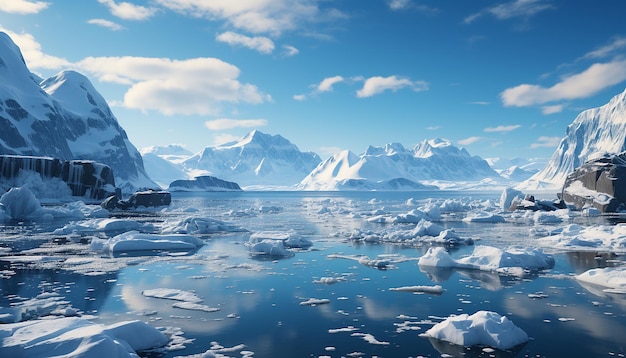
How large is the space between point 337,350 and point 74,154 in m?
155

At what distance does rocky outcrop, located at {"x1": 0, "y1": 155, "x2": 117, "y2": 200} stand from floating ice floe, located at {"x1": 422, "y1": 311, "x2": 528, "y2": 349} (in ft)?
226

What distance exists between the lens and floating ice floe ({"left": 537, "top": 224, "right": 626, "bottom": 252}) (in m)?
20.6

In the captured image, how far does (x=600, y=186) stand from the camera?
4906 centimetres

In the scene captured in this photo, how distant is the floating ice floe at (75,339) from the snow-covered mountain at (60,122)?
113m

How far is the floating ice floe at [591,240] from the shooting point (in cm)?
2059

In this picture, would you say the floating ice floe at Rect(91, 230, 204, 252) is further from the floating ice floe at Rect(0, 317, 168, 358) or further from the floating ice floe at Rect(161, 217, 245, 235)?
the floating ice floe at Rect(0, 317, 168, 358)

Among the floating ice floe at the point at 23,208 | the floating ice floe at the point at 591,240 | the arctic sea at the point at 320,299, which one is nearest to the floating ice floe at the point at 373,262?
the arctic sea at the point at 320,299

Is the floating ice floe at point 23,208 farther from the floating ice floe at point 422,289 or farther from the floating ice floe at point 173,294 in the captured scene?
the floating ice floe at point 422,289

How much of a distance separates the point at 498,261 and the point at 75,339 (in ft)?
45.9

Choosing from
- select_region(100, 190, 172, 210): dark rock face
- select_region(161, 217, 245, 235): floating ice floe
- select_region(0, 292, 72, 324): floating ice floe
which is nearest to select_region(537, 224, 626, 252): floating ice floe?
select_region(161, 217, 245, 235): floating ice floe

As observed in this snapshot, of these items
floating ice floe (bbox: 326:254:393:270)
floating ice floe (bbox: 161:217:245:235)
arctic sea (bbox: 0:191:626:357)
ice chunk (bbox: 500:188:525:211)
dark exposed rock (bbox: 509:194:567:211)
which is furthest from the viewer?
ice chunk (bbox: 500:188:525:211)

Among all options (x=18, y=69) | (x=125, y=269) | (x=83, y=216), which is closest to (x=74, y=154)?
(x=18, y=69)

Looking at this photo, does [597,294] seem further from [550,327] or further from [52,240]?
[52,240]

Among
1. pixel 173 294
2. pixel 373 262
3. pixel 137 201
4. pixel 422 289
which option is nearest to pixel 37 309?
pixel 173 294
